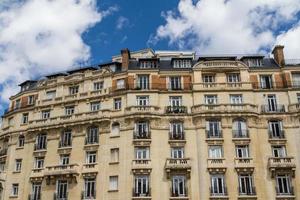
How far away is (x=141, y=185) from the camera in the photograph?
3641 cm

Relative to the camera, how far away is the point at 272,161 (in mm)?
36250

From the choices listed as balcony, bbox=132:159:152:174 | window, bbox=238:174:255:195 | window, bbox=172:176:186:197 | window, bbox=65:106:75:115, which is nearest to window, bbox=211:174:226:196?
window, bbox=238:174:255:195

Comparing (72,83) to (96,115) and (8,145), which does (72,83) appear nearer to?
(96,115)

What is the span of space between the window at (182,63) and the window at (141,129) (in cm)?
827

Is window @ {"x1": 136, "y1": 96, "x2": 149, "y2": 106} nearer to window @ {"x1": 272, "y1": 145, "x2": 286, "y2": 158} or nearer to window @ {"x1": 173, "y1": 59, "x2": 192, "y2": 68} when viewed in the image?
window @ {"x1": 173, "y1": 59, "x2": 192, "y2": 68}

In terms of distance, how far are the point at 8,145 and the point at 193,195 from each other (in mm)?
21771

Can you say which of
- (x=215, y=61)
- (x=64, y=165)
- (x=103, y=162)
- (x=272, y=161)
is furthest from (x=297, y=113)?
(x=64, y=165)

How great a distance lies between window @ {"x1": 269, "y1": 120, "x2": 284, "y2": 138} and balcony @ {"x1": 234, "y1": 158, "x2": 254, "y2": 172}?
382 cm

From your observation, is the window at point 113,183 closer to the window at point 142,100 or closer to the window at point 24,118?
the window at point 142,100

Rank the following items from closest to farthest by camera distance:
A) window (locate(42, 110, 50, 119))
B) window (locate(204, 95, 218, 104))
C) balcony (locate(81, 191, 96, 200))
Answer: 1. balcony (locate(81, 191, 96, 200))
2. window (locate(204, 95, 218, 104))
3. window (locate(42, 110, 50, 119))

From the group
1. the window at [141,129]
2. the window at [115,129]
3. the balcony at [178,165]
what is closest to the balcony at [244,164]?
the balcony at [178,165]

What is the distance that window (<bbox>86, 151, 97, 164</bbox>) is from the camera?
38875 millimetres

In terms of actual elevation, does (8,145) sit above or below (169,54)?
below

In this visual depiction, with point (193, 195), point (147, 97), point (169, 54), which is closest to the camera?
point (193, 195)
